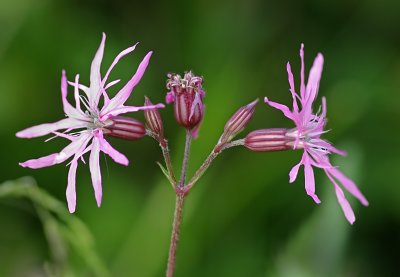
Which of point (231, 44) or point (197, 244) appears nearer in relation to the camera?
point (197, 244)

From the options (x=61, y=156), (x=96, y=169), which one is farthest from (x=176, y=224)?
(x=61, y=156)

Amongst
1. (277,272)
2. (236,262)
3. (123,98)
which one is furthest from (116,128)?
(236,262)

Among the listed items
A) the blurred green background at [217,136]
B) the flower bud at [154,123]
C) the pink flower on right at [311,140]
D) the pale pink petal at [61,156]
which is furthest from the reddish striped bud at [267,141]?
the blurred green background at [217,136]

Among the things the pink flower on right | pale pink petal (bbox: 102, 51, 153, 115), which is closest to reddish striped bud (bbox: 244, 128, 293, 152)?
the pink flower on right

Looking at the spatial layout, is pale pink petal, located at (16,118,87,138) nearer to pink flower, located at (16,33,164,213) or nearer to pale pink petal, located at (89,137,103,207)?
pink flower, located at (16,33,164,213)

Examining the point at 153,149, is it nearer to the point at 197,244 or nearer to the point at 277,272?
the point at 197,244

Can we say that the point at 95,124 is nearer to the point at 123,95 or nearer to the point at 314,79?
the point at 123,95
